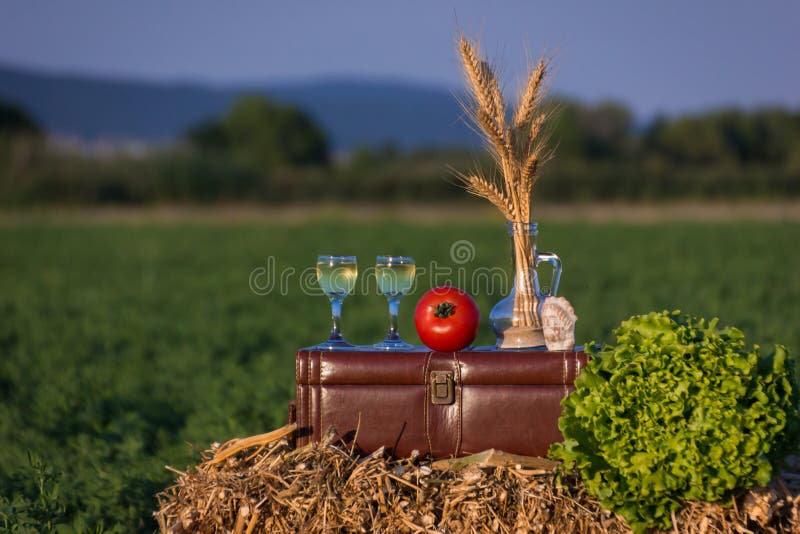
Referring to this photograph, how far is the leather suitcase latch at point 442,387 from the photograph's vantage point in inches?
147

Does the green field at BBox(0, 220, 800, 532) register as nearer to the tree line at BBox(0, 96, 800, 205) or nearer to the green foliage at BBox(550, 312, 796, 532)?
the green foliage at BBox(550, 312, 796, 532)

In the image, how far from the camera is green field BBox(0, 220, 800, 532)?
5.70 metres

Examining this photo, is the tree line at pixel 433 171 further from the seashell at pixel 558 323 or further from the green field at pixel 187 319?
the seashell at pixel 558 323

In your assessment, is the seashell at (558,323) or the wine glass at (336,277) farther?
the wine glass at (336,277)

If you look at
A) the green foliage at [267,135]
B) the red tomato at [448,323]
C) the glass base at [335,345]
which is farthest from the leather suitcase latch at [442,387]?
the green foliage at [267,135]

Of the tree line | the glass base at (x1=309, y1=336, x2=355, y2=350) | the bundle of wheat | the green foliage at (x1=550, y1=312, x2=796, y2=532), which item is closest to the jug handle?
the green foliage at (x1=550, y1=312, x2=796, y2=532)

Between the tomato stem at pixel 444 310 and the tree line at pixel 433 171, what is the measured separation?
2575 cm

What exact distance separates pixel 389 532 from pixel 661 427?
1116 mm

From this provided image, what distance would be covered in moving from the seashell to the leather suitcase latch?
0.45 m

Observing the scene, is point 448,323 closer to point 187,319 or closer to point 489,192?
point 489,192

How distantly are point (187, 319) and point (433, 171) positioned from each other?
37.5 metres

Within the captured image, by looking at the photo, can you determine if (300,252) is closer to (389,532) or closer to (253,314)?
(253,314)

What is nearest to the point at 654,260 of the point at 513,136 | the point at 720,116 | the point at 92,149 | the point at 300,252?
the point at 300,252

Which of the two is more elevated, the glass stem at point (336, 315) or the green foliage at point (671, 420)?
the glass stem at point (336, 315)
